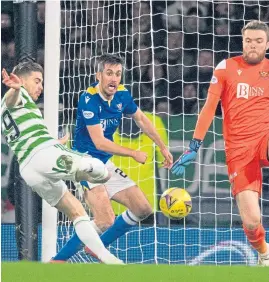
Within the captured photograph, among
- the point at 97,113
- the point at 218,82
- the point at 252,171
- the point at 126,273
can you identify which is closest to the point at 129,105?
the point at 97,113

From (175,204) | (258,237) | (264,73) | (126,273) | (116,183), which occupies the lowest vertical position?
(258,237)

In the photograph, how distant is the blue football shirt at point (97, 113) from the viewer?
7.01 metres

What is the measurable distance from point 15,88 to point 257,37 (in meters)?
1.70

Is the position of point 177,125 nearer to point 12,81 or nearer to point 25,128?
point 25,128

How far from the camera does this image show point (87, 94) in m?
7.08

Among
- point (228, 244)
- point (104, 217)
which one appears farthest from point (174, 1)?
point (104, 217)

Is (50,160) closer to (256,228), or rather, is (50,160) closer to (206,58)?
(256,228)

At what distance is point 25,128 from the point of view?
21.4 feet

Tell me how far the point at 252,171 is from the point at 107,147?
948 mm

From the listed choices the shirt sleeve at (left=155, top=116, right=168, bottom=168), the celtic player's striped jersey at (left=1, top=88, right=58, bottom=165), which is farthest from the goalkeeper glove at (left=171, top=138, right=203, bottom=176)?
the shirt sleeve at (left=155, top=116, right=168, bottom=168)

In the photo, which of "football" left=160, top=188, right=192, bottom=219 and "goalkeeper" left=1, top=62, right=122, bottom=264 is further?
"football" left=160, top=188, right=192, bottom=219

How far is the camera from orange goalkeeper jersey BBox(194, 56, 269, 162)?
6824 millimetres

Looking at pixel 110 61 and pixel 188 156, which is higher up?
pixel 110 61

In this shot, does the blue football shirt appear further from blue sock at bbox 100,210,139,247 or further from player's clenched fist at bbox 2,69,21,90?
player's clenched fist at bbox 2,69,21,90
